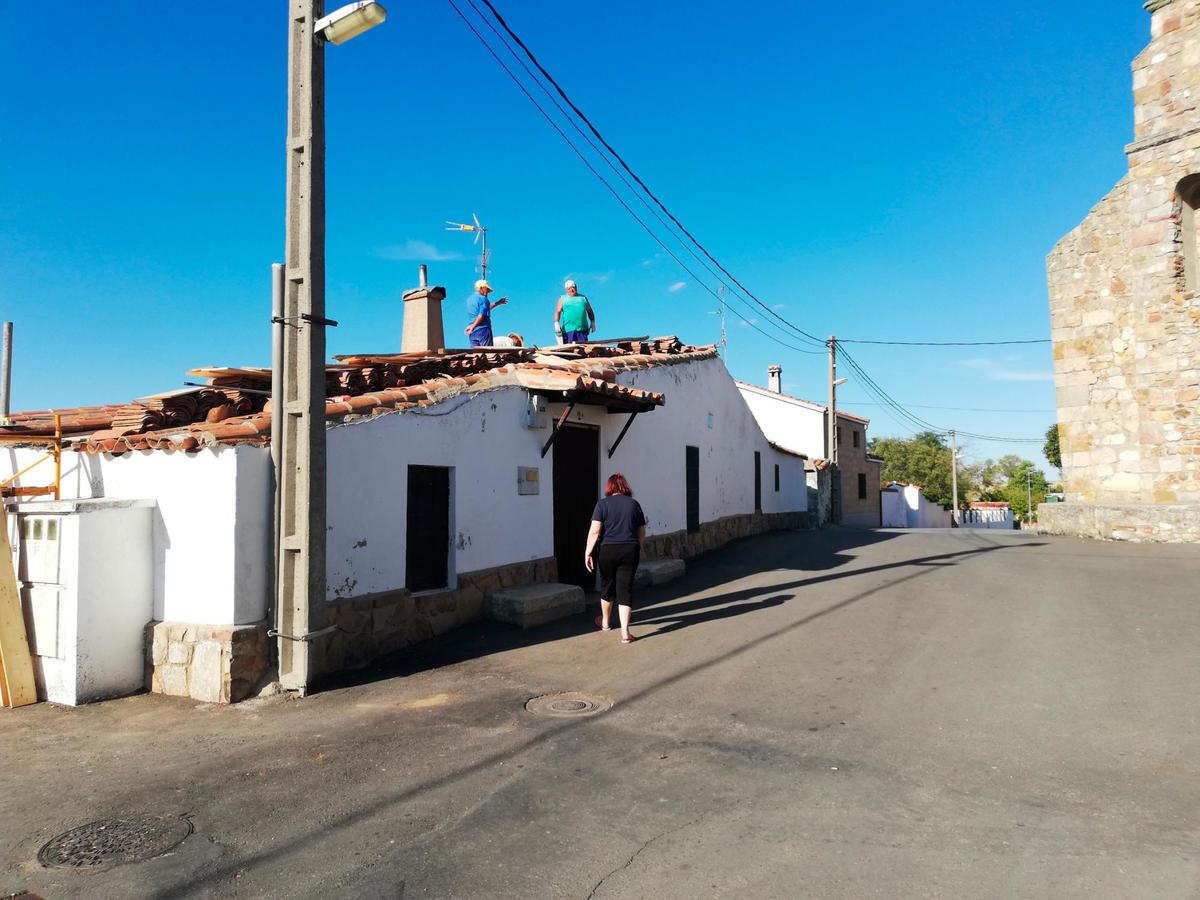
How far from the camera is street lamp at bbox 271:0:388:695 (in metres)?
5.78

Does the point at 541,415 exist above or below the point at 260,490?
above

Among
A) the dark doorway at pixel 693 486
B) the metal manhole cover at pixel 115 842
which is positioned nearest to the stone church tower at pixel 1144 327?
the dark doorway at pixel 693 486

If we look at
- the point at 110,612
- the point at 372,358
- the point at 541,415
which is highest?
the point at 372,358

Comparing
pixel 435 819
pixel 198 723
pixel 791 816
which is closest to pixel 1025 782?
pixel 791 816

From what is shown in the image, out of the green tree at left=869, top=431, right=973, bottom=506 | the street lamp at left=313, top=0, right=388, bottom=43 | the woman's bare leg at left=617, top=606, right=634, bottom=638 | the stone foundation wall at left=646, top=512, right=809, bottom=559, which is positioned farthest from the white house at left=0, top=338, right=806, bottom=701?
the green tree at left=869, top=431, right=973, bottom=506

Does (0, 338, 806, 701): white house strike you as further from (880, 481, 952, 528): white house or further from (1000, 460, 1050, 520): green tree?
(1000, 460, 1050, 520): green tree

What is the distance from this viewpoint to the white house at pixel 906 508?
1646 inches

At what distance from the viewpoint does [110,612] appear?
5.92 metres

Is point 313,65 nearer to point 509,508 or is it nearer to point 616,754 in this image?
point 509,508

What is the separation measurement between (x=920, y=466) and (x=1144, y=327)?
5412 cm

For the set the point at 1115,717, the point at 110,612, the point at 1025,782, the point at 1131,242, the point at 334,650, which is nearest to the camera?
the point at 1025,782

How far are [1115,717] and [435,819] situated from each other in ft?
15.2

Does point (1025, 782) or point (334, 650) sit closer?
point (1025, 782)

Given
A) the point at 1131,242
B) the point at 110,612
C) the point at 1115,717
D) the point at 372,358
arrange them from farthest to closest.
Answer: the point at 1131,242 → the point at 372,358 → the point at 110,612 → the point at 1115,717
